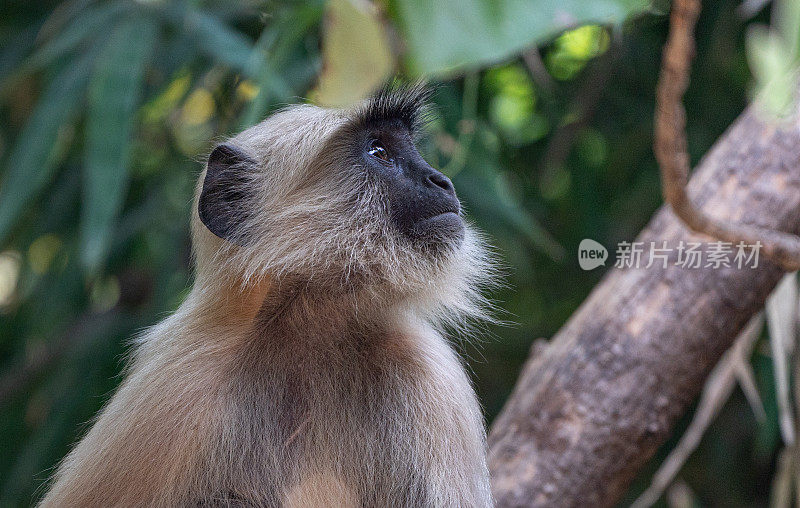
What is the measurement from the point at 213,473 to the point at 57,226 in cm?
445

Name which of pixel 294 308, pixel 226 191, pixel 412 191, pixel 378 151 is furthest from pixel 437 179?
pixel 226 191

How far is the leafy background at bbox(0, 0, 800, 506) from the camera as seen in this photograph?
4953mm

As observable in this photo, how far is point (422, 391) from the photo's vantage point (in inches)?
122

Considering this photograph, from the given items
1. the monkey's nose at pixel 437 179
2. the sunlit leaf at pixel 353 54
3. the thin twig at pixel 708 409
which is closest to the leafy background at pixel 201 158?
the thin twig at pixel 708 409

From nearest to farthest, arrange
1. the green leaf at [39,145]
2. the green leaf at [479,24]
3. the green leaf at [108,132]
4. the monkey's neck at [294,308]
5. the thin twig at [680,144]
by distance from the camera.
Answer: the green leaf at [479,24] → the thin twig at [680,144] → the monkey's neck at [294,308] → the green leaf at [108,132] → the green leaf at [39,145]

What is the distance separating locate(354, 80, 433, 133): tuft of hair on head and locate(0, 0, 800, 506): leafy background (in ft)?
1.85

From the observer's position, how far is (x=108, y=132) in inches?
182

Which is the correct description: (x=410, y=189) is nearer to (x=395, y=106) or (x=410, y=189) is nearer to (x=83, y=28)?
(x=395, y=106)

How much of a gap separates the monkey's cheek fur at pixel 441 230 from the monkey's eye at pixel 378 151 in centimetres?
39

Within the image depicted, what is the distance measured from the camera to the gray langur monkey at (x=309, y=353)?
288 cm

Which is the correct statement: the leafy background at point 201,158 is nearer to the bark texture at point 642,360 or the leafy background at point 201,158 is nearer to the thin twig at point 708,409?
the thin twig at point 708,409

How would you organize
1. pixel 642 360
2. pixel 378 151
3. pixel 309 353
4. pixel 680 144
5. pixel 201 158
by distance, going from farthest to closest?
pixel 201 158, pixel 642 360, pixel 378 151, pixel 309 353, pixel 680 144

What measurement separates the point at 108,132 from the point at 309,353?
2296 millimetres

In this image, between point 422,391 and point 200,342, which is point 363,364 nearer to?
point 422,391
